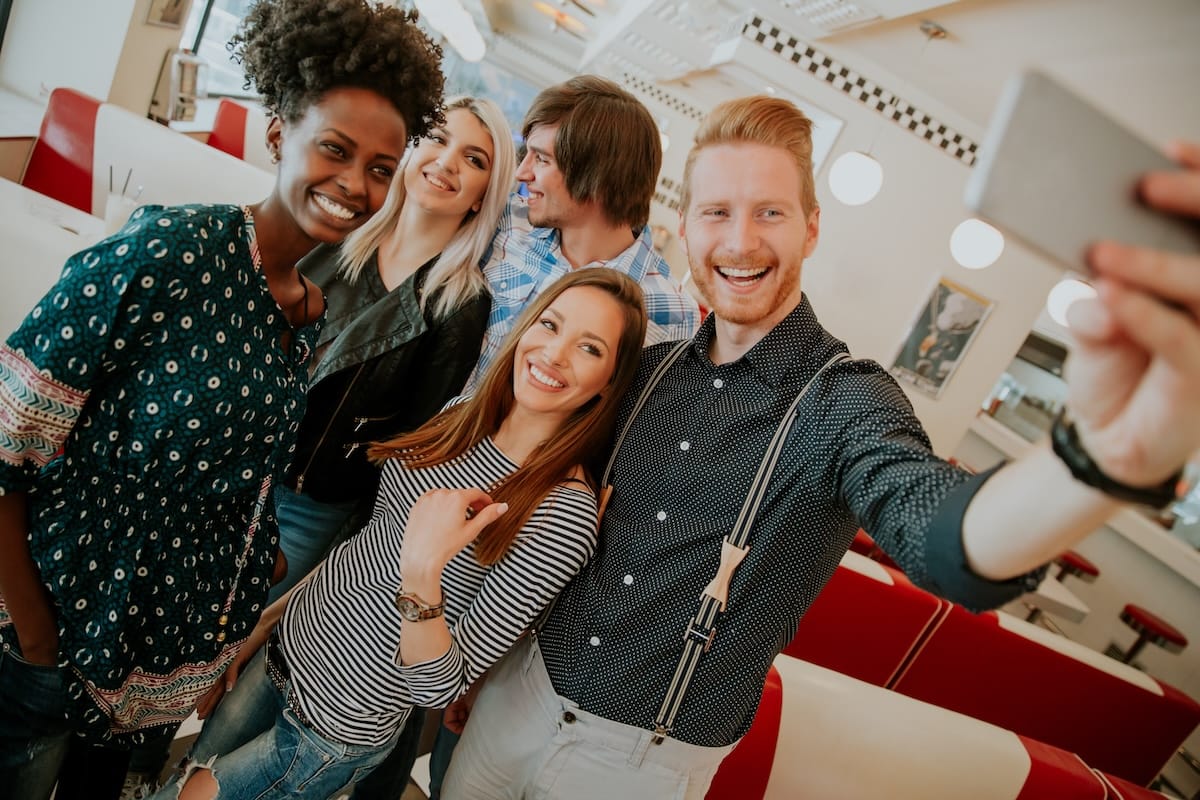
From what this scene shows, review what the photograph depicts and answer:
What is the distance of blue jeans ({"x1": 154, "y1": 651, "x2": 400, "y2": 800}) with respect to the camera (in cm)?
129

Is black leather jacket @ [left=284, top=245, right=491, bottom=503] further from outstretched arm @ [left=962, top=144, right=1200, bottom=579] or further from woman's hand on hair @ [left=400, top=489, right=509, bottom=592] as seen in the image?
outstretched arm @ [left=962, top=144, right=1200, bottom=579]

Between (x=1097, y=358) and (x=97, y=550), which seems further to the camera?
(x=97, y=550)

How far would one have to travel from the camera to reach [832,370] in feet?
3.87

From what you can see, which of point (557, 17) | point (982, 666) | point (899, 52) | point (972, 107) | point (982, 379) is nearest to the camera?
point (982, 666)

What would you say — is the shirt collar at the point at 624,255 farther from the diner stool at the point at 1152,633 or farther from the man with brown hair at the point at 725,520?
the diner stool at the point at 1152,633

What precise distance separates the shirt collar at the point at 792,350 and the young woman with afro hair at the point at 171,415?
0.84 m

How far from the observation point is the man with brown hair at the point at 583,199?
82.4 inches

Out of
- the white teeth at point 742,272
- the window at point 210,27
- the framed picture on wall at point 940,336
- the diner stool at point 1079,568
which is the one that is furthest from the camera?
the framed picture on wall at point 940,336

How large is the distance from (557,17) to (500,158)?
1136 cm

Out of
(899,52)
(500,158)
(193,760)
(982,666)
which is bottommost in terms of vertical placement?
(193,760)

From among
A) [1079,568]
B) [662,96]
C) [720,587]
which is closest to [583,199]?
[720,587]

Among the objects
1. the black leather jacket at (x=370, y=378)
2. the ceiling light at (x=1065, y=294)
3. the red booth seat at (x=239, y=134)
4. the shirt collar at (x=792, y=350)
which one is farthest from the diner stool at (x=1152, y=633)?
the red booth seat at (x=239, y=134)

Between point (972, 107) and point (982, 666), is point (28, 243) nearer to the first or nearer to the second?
point (982, 666)

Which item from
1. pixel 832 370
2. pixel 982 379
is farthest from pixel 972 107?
pixel 832 370
